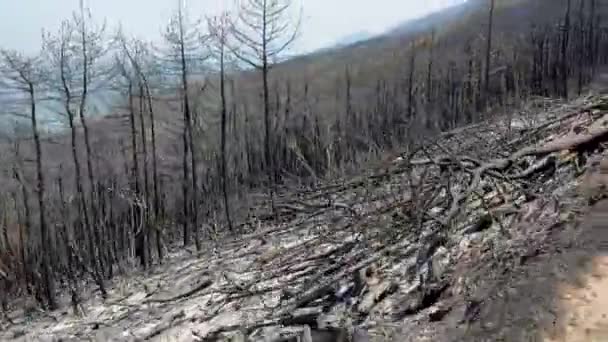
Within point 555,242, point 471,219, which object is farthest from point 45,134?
point 555,242

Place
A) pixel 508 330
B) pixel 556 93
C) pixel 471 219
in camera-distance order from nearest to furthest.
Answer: pixel 508 330 → pixel 471 219 → pixel 556 93

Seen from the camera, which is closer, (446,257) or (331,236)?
(446,257)

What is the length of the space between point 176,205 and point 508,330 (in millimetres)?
24025

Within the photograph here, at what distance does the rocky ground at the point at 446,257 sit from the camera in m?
4.21

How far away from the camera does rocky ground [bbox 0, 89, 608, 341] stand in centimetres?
421

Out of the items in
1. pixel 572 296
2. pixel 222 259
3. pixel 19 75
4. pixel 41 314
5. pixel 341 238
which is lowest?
pixel 41 314

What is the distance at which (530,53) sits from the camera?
4044 centimetres

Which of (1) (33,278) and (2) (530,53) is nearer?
(1) (33,278)

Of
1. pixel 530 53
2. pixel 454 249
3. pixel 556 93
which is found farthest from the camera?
pixel 530 53

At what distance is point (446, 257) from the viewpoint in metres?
5.71

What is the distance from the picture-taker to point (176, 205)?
2694 cm

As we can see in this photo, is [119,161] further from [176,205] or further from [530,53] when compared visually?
[530,53]

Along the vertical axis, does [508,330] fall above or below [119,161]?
above

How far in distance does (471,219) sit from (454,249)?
72cm
